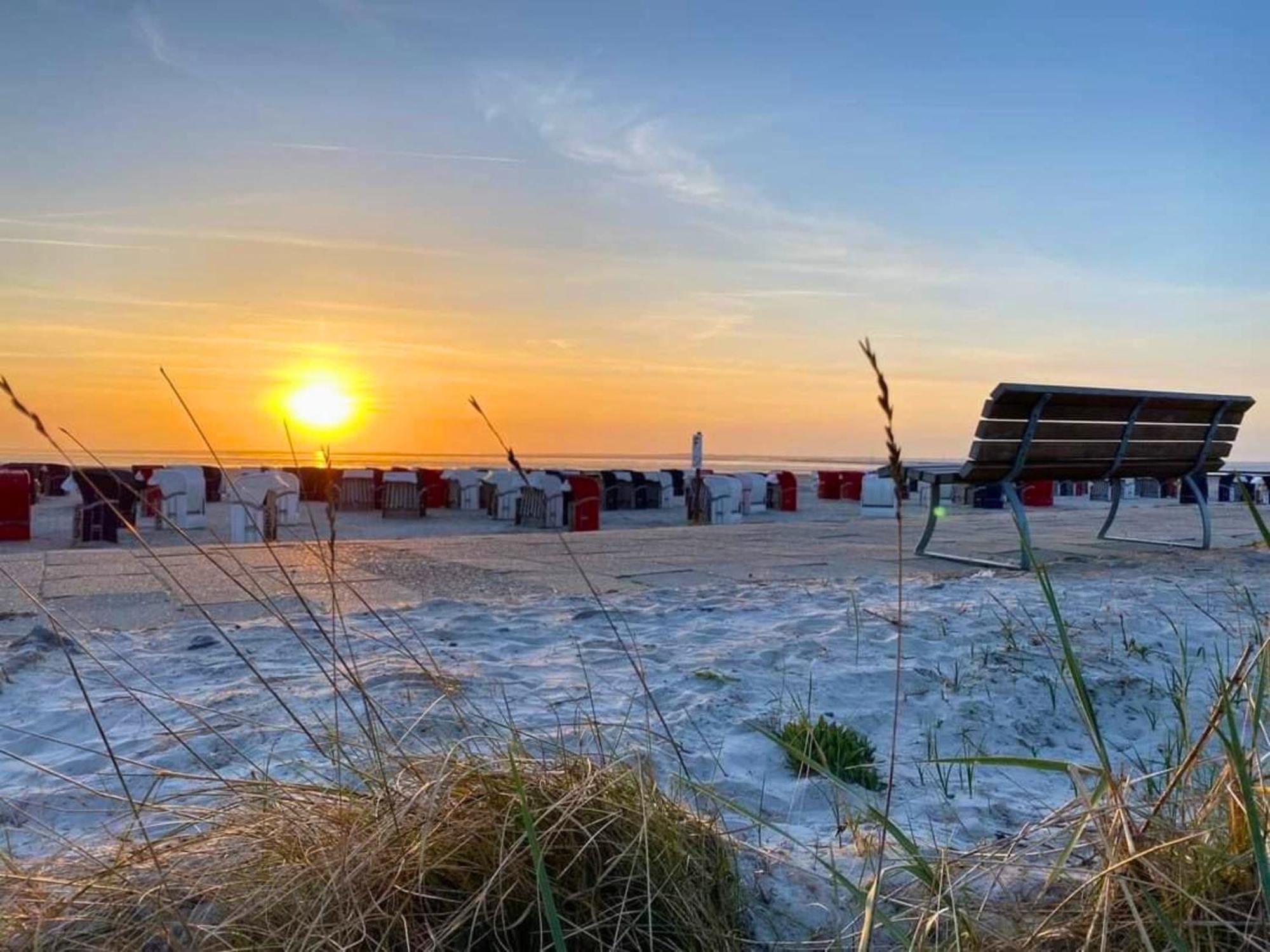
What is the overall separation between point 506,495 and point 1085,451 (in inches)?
395

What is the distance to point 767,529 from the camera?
28.9ft

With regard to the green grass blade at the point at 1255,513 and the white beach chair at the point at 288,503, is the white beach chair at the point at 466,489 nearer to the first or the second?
the white beach chair at the point at 288,503

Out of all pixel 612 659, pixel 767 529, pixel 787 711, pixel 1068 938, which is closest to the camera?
pixel 1068 938

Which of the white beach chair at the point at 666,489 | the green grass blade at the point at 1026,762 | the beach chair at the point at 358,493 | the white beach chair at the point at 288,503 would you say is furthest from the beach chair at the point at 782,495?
the green grass blade at the point at 1026,762

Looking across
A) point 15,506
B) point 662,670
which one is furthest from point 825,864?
point 15,506

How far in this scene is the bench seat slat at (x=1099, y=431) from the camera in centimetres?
548

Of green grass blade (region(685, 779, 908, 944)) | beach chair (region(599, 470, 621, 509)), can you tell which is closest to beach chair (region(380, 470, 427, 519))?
beach chair (region(599, 470, 621, 509))

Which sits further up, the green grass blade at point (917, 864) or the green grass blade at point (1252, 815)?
the green grass blade at point (1252, 815)

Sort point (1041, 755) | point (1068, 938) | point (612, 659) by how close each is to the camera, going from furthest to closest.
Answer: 1. point (612, 659)
2. point (1041, 755)
3. point (1068, 938)

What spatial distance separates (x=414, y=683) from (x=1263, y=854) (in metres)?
2.21

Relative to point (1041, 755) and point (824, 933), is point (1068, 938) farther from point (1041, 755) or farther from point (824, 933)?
point (1041, 755)

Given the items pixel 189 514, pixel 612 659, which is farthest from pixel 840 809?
pixel 189 514

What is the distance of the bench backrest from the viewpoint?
18.0 ft

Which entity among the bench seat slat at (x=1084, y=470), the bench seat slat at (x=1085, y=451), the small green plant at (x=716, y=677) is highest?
the bench seat slat at (x=1085, y=451)
